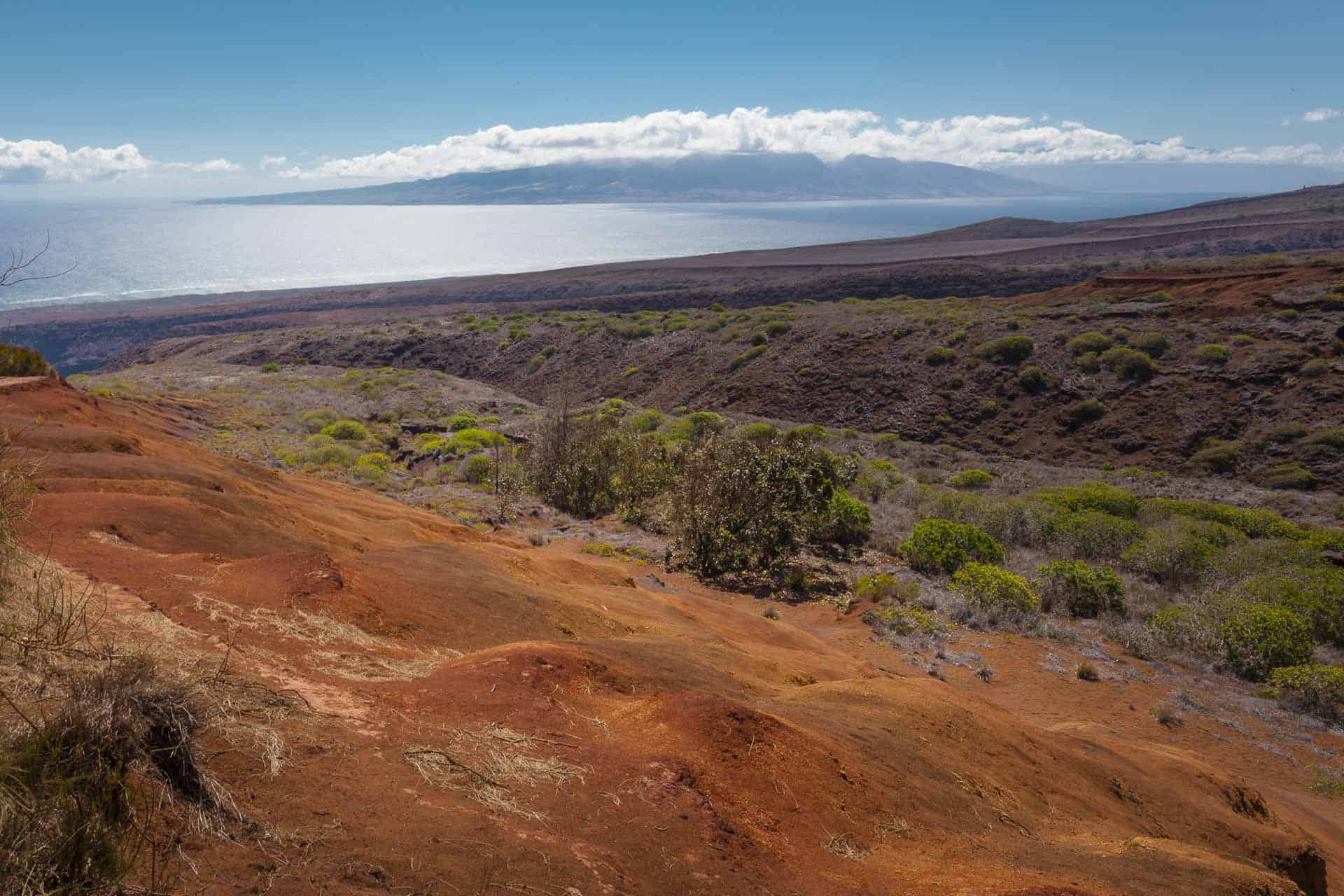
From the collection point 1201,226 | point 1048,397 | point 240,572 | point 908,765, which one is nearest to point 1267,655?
point 908,765

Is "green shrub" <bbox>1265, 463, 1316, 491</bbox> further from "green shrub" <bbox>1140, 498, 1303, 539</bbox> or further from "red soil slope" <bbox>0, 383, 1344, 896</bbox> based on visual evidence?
"red soil slope" <bbox>0, 383, 1344, 896</bbox>

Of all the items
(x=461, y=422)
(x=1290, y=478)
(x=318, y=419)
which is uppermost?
(x=318, y=419)

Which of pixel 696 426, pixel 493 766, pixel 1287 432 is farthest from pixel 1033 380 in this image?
pixel 493 766

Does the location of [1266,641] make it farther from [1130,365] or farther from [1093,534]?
[1130,365]

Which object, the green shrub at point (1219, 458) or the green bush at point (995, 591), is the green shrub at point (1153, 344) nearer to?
the green shrub at point (1219, 458)

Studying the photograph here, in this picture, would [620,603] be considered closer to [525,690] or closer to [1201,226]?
[525,690]

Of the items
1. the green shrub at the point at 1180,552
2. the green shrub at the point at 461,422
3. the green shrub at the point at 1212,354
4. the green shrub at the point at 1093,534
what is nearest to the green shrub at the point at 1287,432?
the green shrub at the point at 1212,354

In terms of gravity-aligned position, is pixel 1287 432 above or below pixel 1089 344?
below

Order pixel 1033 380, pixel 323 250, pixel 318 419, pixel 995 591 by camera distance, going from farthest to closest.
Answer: pixel 323 250 < pixel 1033 380 < pixel 318 419 < pixel 995 591

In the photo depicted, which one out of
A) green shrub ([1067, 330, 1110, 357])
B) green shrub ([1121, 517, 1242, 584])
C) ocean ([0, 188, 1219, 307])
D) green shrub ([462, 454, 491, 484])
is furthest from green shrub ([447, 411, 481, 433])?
ocean ([0, 188, 1219, 307])
